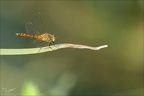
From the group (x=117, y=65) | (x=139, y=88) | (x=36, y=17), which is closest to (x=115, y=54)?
(x=117, y=65)

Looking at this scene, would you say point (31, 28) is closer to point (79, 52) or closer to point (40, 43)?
point (40, 43)

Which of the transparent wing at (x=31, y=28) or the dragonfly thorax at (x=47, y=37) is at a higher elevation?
the transparent wing at (x=31, y=28)

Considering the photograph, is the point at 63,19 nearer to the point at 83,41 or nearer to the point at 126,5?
the point at 83,41

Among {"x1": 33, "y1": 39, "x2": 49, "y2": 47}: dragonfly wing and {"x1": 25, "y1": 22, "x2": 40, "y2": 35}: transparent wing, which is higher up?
{"x1": 25, "y1": 22, "x2": 40, "y2": 35}: transparent wing

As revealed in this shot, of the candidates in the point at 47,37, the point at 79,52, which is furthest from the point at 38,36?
the point at 79,52

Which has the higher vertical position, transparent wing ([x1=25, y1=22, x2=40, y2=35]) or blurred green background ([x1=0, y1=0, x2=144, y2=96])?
transparent wing ([x1=25, y1=22, x2=40, y2=35])

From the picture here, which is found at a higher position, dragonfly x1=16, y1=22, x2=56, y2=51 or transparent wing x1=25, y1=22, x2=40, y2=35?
transparent wing x1=25, y1=22, x2=40, y2=35
